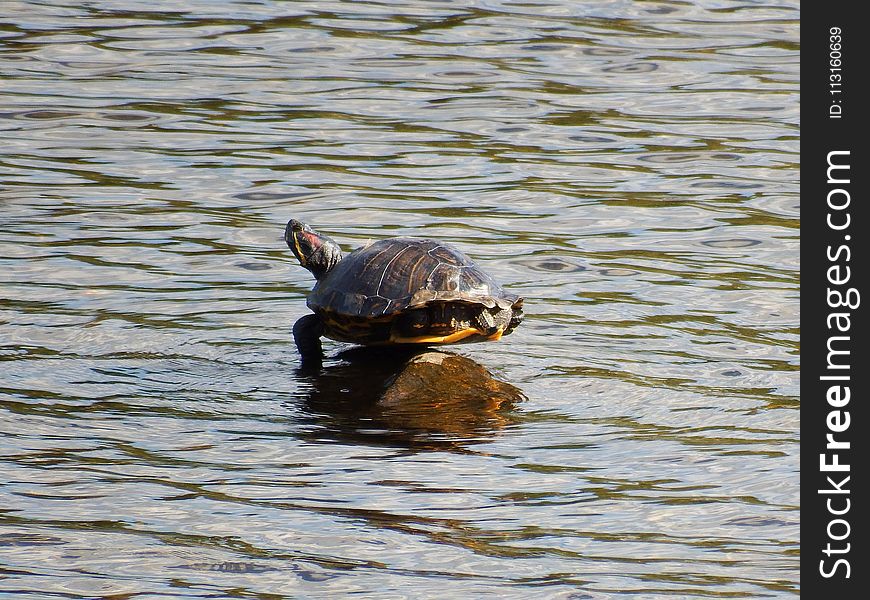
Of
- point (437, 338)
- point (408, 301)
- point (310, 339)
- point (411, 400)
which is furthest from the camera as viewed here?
point (310, 339)

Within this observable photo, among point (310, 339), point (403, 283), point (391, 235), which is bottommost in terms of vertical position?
point (310, 339)

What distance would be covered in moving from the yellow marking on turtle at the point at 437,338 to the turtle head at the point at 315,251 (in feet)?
2.73

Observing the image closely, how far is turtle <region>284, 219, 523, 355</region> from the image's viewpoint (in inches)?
307

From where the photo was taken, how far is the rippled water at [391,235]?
18.3ft

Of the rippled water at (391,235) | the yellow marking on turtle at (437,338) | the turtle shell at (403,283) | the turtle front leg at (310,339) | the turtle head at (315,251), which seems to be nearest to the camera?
the rippled water at (391,235)

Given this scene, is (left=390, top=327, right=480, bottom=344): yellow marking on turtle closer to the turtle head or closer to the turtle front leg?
the turtle front leg

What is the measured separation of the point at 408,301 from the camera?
7.73 m

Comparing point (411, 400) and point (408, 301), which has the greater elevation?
point (408, 301)

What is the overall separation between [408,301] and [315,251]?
3.77 ft

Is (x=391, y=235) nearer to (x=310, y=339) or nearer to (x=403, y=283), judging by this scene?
(x=310, y=339)

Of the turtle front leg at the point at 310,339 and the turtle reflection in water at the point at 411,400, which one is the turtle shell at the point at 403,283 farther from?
the turtle reflection in water at the point at 411,400

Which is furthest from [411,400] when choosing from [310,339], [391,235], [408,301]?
[391,235]

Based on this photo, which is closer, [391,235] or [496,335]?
[496,335]

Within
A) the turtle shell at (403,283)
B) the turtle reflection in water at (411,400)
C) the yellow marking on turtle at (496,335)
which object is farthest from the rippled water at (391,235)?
the turtle shell at (403,283)
